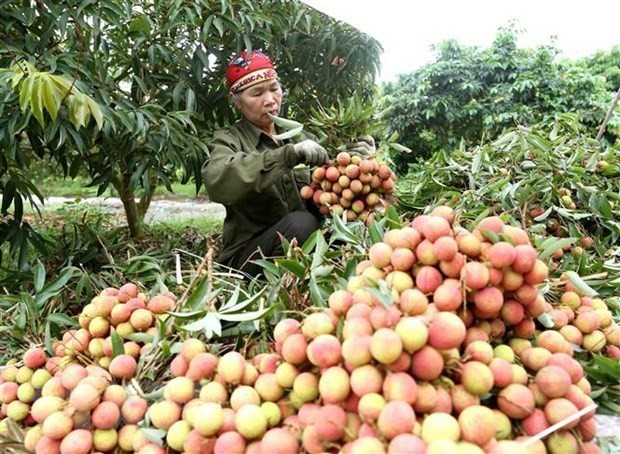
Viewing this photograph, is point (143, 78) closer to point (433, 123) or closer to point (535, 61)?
point (433, 123)

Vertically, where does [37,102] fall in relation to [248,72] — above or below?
below

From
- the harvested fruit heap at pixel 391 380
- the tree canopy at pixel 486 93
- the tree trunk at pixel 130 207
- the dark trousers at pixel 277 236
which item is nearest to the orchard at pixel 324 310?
the harvested fruit heap at pixel 391 380

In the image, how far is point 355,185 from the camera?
1570mm

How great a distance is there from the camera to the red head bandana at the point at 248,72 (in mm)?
1975

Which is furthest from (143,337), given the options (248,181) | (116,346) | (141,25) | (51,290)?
(141,25)

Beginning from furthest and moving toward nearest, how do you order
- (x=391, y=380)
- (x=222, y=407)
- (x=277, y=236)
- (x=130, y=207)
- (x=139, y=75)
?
(x=130, y=207), (x=139, y=75), (x=277, y=236), (x=222, y=407), (x=391, y=380)

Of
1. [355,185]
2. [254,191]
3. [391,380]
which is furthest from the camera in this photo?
[254,191]

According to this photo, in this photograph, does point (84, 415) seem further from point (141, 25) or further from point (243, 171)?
point (141, 25)

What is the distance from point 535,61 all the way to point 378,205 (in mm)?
5744

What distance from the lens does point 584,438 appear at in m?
0.64

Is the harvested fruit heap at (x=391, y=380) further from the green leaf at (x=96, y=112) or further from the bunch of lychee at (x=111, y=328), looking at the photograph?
the green leaf at (x=96, y=112)

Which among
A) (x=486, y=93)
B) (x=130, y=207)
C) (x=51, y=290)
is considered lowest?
(x=130, y=207)

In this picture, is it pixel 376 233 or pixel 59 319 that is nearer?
pixel 376 233

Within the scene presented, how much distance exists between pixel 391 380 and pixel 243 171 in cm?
117
